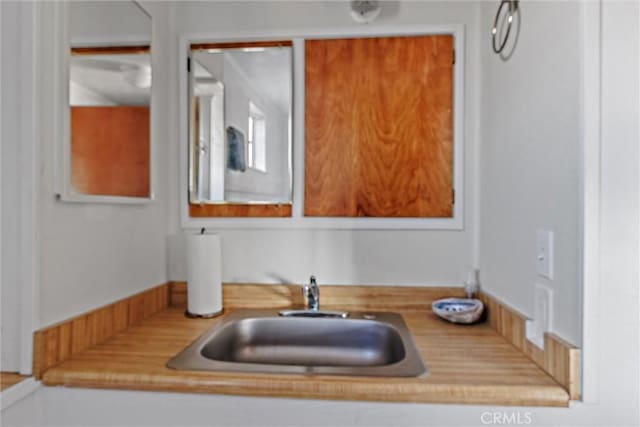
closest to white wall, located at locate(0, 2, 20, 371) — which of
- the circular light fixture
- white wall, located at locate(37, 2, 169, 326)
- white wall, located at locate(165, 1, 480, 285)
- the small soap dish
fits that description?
white wall, located at locate(37, 2, 169, 326)

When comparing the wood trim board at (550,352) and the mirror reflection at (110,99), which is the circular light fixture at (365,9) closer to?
the mirror reflection at (110,99)

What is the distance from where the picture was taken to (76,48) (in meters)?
0.99

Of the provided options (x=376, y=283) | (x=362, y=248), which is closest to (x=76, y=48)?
(x=362, y=248)

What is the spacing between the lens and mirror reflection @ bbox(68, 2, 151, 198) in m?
0.99

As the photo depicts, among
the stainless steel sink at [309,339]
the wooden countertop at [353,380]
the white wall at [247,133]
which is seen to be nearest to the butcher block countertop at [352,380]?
the wooden countertop at [353,380]

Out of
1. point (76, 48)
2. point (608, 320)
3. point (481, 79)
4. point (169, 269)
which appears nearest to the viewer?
point (608, 320)

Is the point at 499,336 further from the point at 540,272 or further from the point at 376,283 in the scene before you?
the point at 376,283

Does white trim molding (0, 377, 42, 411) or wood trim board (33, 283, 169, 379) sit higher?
wood trim board (33, 283, 169, 379)

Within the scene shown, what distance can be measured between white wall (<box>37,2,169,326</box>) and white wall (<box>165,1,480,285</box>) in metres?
0.10

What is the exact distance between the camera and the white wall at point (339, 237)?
1.42 m

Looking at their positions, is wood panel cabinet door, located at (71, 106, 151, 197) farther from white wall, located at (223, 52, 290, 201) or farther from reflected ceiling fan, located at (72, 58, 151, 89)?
white wall, located at (223, 52, 290, 201)

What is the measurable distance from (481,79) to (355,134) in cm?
49

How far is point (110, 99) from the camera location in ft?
3.70

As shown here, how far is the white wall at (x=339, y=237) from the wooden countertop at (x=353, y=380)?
0.45 m
